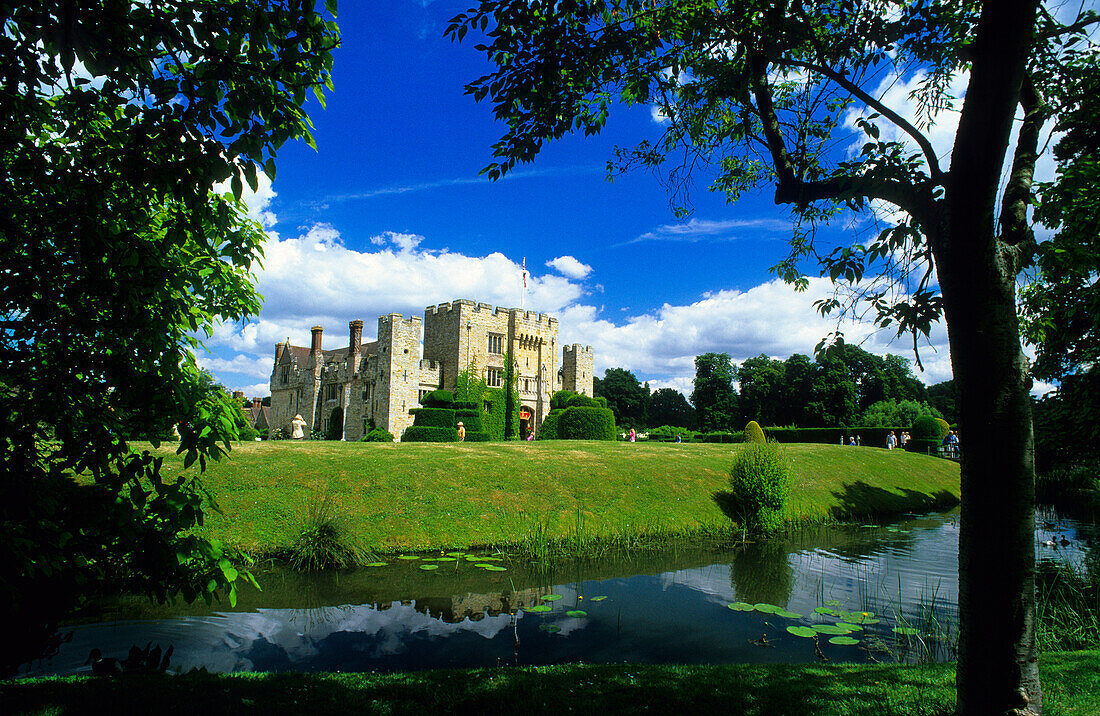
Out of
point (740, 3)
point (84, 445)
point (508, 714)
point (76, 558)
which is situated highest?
point (740, 3)

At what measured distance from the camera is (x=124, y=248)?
12.3ft

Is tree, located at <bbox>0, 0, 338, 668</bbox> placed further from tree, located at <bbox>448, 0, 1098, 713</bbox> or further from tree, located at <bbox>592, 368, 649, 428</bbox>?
tree, located at <bbox>592, 368, 649, 428</bbox>

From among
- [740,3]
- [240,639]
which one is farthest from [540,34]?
[240,639]

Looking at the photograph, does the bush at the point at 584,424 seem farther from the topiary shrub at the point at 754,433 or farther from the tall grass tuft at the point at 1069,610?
the tall grass tuft at the point at 1069,610

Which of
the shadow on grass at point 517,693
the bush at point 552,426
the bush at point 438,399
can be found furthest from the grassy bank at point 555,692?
the bush at point 552,426

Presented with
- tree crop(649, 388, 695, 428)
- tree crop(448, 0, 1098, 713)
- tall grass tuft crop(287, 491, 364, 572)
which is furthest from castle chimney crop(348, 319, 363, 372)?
tree crop(649, 388, 695, 428)

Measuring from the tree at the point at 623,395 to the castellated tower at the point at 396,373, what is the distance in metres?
42.5

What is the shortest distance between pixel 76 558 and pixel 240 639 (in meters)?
4.55

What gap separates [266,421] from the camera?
6700 centimetres

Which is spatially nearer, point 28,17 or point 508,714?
point 28,17

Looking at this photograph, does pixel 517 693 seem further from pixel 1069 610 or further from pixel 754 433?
pixel 754 433

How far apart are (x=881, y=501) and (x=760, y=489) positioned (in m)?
8.03

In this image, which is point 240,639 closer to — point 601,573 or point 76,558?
point 76,558

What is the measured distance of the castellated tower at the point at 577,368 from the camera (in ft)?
181
